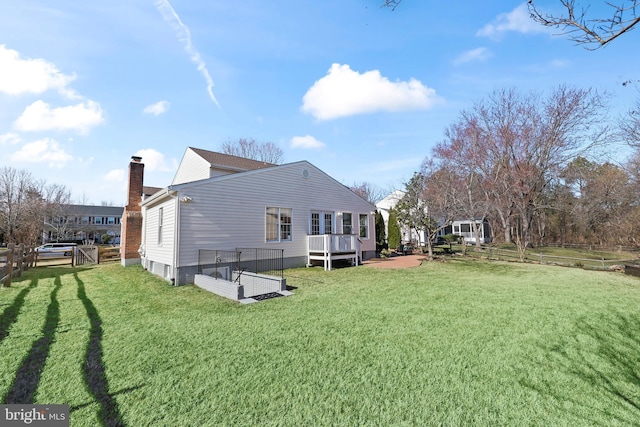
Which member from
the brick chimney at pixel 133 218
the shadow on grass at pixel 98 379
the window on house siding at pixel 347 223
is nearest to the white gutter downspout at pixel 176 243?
the shadow on grass at pixel 98 379

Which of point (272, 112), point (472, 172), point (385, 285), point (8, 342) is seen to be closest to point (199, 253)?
point (8, 342)

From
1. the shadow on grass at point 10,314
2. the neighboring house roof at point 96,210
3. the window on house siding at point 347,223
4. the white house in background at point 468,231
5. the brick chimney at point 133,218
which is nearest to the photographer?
the shadow on grass at point 10,314

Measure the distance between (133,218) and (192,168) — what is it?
4.21 meters

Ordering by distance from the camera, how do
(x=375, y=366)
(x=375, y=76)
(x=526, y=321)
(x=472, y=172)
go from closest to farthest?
(x=375, y=366) < (x=526, y=321) < (x=375, y=76) < (x=472, y=172)

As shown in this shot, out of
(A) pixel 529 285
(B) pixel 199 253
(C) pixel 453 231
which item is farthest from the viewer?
(C) pixel 453 231

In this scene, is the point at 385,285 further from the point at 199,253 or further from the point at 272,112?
the point at 272,112

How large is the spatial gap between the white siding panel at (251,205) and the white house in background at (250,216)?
3cm

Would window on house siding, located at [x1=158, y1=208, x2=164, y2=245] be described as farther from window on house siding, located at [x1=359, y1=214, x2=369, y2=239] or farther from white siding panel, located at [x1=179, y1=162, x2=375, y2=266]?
window on house siding, located at [x1=359, y1=214, x2=369, y2=239]

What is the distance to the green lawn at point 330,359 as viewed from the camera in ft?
8.89

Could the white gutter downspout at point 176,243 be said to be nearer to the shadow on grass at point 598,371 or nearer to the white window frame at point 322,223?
the white window frame at point 322,223

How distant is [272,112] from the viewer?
13.3 metres

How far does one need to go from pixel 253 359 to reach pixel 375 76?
40.4ft

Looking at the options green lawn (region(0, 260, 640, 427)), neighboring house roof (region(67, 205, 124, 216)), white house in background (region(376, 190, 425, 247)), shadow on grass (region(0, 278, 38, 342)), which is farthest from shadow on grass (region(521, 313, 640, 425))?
neighboring house roof (region(67, 205, 124, 216))
